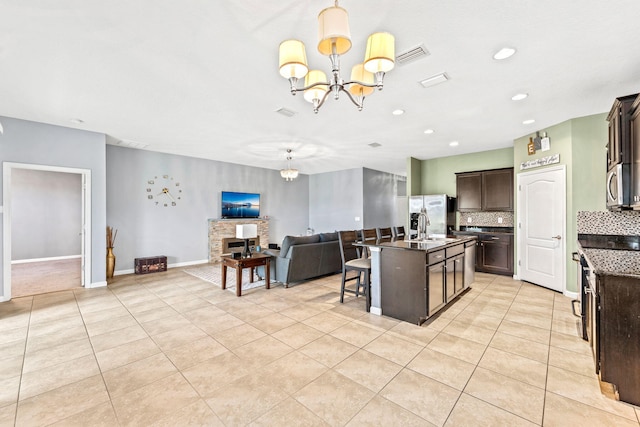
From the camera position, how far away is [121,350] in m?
2.68

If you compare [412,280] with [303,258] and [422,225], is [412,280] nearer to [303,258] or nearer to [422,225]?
[422,225]

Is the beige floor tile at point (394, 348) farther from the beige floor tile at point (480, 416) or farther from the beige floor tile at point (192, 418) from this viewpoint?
the beige floor tile at point (192, 418)

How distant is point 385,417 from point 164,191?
661 centimetres

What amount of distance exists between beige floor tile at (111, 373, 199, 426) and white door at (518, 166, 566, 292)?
5.45 m

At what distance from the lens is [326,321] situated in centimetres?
333

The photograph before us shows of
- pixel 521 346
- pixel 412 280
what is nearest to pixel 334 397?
pixel 412 280

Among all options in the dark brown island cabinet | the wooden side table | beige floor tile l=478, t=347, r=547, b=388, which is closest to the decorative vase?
the wooden side table

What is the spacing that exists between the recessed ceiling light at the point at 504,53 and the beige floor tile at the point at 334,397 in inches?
122

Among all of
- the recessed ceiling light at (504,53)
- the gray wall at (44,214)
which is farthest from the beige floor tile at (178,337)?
the gray wall at (44,214)

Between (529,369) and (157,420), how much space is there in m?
2.86

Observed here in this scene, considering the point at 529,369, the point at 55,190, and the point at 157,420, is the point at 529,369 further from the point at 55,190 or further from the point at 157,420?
the point at 55,190

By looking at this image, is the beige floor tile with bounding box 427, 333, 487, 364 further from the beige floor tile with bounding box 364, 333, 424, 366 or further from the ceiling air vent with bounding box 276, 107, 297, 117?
the ceiling air vent with bounding box 276, 107, 297, 117

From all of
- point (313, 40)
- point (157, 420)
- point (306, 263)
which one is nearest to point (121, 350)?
point (157, 420)

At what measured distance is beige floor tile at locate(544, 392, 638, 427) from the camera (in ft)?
5.67
